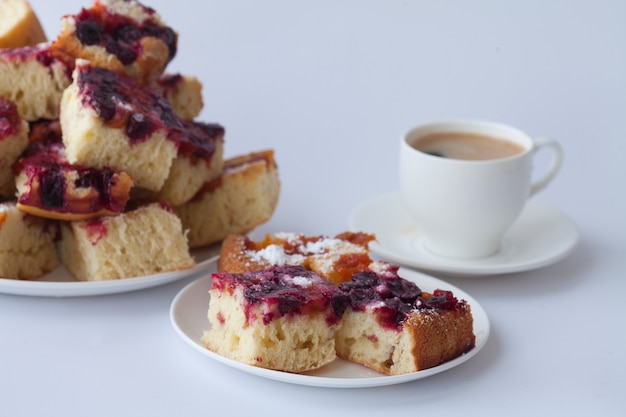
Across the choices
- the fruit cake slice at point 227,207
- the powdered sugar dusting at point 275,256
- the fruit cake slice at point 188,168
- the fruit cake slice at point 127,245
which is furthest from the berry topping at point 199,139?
the powdered sugar dusting at point 275,256

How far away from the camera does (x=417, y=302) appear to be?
2719 millimetres

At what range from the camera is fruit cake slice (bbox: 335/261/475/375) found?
8.55 ft

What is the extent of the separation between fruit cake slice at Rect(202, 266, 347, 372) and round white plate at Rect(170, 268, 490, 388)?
0.05m

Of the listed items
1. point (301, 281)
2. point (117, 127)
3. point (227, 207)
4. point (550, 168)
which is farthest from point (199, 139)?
point (550, 168)

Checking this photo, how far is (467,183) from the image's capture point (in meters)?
3.40

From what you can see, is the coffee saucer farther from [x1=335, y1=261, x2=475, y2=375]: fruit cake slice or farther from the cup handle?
[x1=335, y1=261, x2=475, y2=375]: fruit cake slice

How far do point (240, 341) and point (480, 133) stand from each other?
1.56 m

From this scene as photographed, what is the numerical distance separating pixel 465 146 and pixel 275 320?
4.53 ft

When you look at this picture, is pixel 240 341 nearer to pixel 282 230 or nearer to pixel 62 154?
pixel 62 154

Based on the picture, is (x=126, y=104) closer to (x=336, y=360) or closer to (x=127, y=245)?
(x=127, y=245)

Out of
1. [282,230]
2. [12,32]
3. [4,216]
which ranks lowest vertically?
[282,230]

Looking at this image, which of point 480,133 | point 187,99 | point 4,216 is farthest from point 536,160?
point 4,216

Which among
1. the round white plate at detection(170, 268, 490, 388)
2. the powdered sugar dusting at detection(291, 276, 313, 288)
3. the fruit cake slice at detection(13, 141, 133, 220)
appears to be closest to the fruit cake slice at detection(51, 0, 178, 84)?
the fruit cake slice at detection(13, 141, 133, 220)

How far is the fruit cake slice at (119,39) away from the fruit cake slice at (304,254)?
0.74 meters
